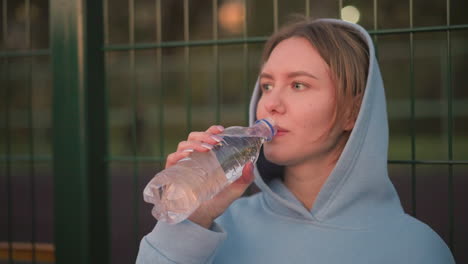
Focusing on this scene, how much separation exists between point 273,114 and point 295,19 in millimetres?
525

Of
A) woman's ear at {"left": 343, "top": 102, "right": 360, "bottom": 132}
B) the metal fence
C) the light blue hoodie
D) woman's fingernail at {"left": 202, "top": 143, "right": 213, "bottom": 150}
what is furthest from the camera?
the metal fence

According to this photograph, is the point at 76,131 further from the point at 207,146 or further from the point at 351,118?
the point at 351,118

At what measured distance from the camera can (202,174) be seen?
1.44 metres

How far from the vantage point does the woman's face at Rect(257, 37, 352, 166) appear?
1485 millimetres

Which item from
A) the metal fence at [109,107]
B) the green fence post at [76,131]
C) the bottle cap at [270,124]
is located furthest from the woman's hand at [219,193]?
the green fence post at [76,131]

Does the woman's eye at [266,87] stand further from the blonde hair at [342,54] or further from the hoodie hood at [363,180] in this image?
the hoodie hood at [363,180]

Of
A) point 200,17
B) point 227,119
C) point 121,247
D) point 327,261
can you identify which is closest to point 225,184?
point 327,261

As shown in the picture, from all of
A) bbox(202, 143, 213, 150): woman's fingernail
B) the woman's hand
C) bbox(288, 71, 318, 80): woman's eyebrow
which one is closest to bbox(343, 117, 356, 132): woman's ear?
bbox(288, 71, 318, 80): woman's eyebrow

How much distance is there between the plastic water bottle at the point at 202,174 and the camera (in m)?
1.36

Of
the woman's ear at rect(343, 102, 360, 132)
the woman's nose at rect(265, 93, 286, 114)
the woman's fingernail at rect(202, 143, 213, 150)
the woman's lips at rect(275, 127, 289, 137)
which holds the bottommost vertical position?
the woman's fingernail at rect(202, 143, 213, 150)

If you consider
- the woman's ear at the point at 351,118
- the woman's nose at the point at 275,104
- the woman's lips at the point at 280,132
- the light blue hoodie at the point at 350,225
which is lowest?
the light blue hoodie at the point at 350,225

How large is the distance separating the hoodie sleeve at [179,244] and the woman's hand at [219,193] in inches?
2.2

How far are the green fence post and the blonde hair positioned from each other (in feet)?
3.23

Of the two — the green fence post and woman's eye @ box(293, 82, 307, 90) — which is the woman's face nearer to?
woman's eye @ box(293, 82, 307, 90)
